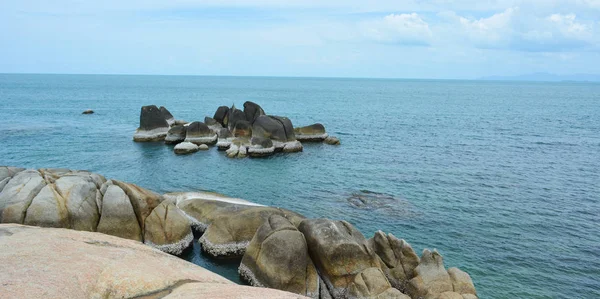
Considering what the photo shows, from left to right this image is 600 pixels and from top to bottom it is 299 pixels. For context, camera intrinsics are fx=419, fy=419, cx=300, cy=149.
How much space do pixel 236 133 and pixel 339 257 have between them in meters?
39.1

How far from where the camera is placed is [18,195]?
22562 mm

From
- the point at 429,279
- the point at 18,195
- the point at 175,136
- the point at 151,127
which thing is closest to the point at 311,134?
the point at 175,136

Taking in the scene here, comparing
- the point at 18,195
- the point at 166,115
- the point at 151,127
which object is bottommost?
the point at 151,127

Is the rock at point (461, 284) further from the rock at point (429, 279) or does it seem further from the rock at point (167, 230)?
the rock at point (167, 230)

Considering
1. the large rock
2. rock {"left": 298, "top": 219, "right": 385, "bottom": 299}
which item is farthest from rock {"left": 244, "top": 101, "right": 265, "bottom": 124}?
the large rock

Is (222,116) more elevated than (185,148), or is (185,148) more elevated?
(222,116)

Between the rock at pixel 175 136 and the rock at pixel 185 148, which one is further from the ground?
the rock at pixel 175 136

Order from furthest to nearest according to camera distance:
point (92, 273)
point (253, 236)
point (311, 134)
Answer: point (311, 134) → point (253, 236) → point (92, 273)

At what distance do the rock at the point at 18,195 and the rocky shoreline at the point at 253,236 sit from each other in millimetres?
46

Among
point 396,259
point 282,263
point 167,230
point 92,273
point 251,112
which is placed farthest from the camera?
point 251,112

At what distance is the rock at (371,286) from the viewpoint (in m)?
17.9

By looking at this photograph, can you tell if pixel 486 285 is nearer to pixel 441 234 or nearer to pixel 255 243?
pixel 441 234

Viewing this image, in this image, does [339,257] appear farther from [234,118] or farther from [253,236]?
[234,118]

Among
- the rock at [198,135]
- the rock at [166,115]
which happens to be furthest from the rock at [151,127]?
the rock at [198,135]
